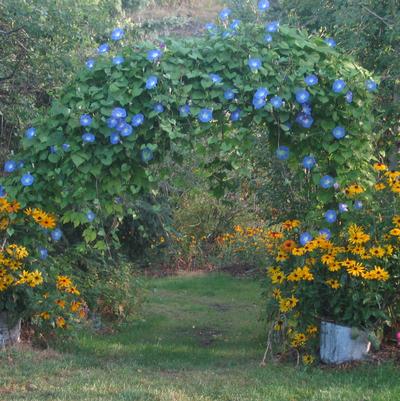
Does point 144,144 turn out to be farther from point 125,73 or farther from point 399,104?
point 399,104

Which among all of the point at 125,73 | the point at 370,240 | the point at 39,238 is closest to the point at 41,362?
the point at 39,238

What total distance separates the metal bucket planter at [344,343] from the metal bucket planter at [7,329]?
2.44 meters

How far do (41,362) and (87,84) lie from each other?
2.07 m

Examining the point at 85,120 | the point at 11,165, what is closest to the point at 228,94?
the point at 85,120

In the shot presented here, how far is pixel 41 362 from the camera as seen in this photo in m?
5.28

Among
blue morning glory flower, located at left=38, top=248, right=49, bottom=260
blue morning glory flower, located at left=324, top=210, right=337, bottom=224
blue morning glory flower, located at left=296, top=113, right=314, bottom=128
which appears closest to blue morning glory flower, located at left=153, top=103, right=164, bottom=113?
blue morning glory flower, located at left=296, top=113, right=314, bottom=128

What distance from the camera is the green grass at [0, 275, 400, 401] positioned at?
14.5 feet

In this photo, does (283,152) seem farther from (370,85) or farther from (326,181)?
(370,85)

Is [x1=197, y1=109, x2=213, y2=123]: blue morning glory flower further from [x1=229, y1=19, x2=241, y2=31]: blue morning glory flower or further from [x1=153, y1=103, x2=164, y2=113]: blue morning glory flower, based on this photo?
[x1=229, y1=19, x2=241, y2=31]: blue morning glory flower

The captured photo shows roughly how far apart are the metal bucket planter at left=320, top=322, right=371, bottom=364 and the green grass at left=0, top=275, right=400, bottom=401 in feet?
0.52

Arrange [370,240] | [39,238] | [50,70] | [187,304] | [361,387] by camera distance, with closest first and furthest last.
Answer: [361,387] < [370,240] < [39,238] < [50,70] < [187,304]

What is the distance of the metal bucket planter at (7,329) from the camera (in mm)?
5677

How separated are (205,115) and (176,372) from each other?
2050mm

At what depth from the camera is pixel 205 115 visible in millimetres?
4562
